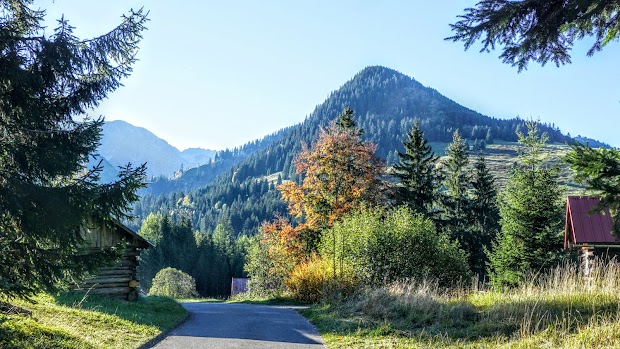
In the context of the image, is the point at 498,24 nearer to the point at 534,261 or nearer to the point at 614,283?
the point at 614,283

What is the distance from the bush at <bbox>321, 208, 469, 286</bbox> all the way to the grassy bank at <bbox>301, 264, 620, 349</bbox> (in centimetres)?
600

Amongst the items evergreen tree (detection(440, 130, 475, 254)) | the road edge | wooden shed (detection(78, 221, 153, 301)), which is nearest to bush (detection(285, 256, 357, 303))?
the road edge

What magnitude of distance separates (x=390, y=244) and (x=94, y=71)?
1463cm

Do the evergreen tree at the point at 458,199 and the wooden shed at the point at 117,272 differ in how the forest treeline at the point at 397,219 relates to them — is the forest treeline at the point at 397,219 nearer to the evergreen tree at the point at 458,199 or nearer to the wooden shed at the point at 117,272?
the evergreen tree at the point at 458,199

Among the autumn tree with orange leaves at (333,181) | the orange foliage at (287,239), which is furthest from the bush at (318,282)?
the autumn tree with orange leaves at (333,181)

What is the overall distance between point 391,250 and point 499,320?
10.0 metres

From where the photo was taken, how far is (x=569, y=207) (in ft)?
79.3

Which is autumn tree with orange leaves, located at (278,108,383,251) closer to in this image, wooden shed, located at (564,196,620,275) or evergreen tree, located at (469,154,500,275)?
wooden shed, located at (564,196,620,275)

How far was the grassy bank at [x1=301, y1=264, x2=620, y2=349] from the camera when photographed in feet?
30.4

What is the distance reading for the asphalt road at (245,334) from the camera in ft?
38.6

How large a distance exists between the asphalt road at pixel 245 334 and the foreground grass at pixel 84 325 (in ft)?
2.43

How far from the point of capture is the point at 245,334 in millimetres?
13445

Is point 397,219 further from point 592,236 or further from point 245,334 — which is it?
point 245,334

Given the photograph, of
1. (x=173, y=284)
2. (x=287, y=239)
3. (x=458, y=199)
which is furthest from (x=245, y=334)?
(x=173, y=284)
